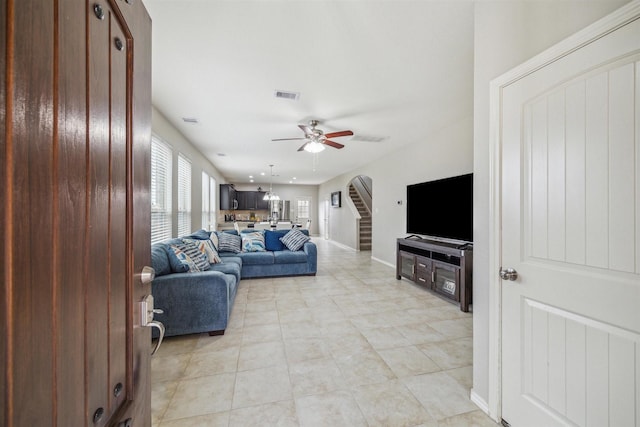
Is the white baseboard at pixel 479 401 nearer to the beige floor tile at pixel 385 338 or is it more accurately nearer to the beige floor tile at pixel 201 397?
the beige floor tile at pixel 385 338

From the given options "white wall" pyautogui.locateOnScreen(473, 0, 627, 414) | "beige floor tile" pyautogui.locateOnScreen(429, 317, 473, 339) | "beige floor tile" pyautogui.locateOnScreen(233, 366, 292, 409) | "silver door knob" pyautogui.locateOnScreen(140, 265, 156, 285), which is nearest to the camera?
"silver door knob" pyautogui.locateOnScreen(140, 265, 156, 285)

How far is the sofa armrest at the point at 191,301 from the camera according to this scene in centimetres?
244

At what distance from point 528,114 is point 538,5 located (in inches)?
21.8

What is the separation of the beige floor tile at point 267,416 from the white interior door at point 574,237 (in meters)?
1.29

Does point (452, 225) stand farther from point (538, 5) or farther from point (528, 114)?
point (538, 5)

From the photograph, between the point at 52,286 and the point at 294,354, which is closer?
the point at 52,286

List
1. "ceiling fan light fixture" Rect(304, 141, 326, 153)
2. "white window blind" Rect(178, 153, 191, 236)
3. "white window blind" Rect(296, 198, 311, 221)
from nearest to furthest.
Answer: "ceiling fan light fixture" Rect(304, 141, 326, 153) → "white window blind" Rect(178, 153, 191, 236) → "white window blind" Rect(296, 198, 311, 221)

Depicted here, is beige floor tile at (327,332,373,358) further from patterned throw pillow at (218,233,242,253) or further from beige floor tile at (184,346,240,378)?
patterned throw pillow at (218,233,242,253)

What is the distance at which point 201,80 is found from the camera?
8.77 feet

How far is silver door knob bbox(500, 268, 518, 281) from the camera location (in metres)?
1.46

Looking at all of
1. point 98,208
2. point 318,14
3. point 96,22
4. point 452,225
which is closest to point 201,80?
point 318,14

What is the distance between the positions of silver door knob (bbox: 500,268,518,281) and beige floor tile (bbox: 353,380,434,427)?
0.97 meters

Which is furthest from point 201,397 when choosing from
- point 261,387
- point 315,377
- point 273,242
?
point 273,242

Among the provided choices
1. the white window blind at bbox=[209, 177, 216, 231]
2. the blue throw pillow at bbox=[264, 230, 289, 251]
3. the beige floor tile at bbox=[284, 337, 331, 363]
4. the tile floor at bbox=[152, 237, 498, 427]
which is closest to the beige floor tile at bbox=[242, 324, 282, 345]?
the tile floor at bbox=[152, 237, 498, 427]
